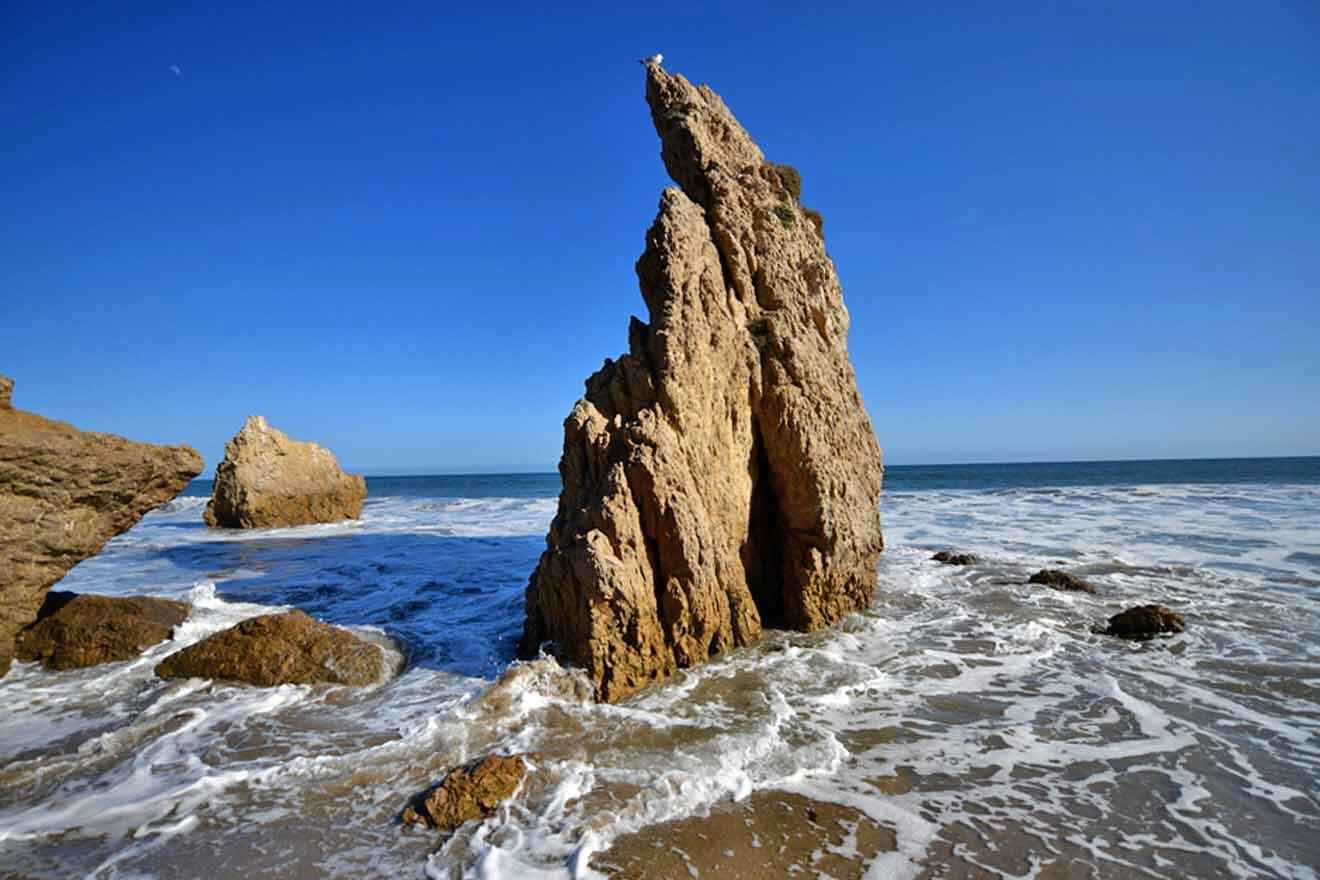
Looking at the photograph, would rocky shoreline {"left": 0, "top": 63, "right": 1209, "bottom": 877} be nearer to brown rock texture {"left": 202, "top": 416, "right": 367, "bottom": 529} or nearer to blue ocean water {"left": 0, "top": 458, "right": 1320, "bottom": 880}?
blue ocean water {"left": 0, "top": 458, "right": 1320, "bottom": 880}

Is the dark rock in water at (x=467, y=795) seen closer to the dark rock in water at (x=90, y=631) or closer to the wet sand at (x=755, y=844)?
the wet sand at (x=755, y=844)

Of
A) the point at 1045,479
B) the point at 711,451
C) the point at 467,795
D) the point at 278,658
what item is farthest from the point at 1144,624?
the point at 1045,479

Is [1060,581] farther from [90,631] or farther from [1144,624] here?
[90,631]

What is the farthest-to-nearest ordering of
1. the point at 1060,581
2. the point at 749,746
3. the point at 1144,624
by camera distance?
the point at 1060,581
the point at 1144,624
the point at 749,746

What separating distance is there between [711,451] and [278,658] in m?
5.75

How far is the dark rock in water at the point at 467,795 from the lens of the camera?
4137 millimetres

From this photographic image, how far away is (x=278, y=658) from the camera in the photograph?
710cm

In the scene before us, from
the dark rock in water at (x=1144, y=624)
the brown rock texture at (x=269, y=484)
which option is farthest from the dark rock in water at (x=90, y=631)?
the brown rock texture at (x=269, y=484)

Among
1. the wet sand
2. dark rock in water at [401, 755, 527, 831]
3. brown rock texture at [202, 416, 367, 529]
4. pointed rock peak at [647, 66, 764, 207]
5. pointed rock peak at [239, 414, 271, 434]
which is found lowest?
the wet sand

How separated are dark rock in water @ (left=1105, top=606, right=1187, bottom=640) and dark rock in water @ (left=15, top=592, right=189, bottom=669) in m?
13.0

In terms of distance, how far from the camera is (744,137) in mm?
10508

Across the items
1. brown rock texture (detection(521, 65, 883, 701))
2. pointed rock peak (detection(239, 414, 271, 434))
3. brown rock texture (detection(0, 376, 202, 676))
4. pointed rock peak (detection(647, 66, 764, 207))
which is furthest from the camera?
pointed rock peak (detection(239, 414, 271, 434))

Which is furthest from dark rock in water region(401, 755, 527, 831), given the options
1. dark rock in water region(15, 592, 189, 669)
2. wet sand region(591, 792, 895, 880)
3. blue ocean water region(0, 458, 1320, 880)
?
dark rock in water region(15, 592, 189, 669)

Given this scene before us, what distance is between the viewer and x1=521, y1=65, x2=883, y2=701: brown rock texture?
665cm
